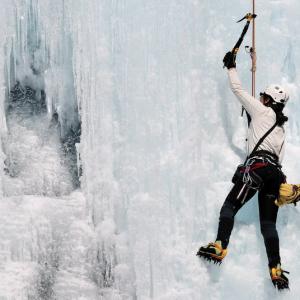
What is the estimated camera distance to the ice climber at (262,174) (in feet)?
14.5

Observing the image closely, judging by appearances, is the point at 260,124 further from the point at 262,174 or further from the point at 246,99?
the point at 262,174

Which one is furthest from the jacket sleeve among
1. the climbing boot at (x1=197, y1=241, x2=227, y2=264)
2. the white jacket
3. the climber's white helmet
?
the climbing boot at (x1=197, y1=241, x2=227, y2=264)

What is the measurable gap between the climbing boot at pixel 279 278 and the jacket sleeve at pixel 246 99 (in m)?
1.22

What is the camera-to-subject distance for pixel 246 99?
4656 mm

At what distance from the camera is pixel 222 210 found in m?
4.54

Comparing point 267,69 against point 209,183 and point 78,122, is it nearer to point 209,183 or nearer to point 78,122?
point 209,183

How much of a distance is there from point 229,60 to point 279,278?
177cm

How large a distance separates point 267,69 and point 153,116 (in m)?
1.14

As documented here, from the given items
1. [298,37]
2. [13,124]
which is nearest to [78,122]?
[13,124]

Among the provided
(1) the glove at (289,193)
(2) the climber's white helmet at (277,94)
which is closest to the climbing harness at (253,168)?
(1) the glove at (289,193)

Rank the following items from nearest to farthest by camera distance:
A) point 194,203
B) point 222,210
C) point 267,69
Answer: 1. point 222,210
2. point 194,203
3. point 267,69

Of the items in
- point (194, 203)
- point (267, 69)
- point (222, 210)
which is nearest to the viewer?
point (222, 210)

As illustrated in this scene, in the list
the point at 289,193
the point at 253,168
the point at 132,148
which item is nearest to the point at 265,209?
the point at 289,193

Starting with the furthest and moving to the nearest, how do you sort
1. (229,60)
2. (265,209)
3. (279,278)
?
(229,60) < (265,209) < (279,278)
